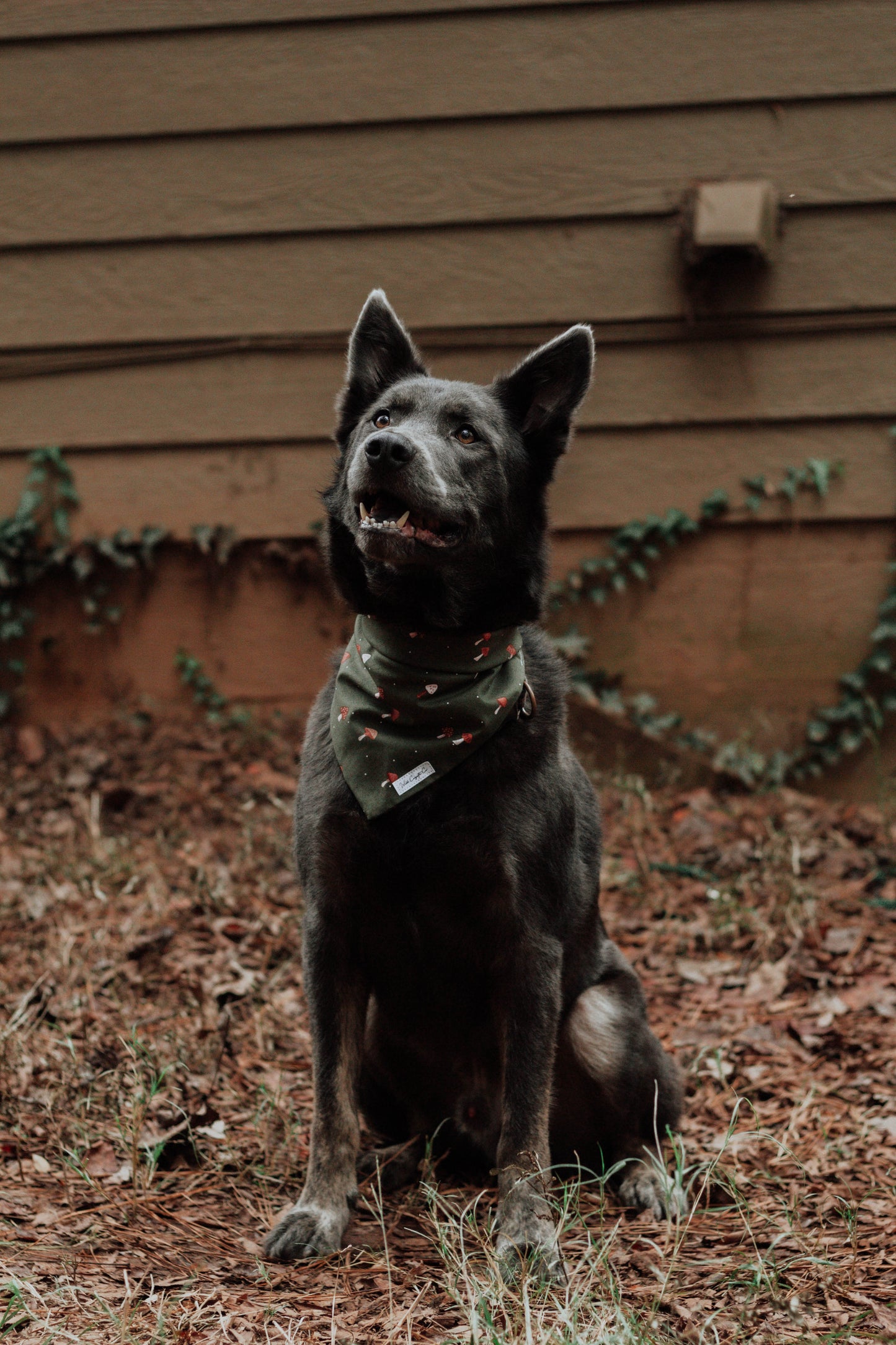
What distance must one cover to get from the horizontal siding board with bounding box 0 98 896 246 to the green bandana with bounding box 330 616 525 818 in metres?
3.23

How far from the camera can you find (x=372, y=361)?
10.3 ft

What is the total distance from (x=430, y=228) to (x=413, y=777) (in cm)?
366

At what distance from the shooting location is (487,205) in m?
5.48

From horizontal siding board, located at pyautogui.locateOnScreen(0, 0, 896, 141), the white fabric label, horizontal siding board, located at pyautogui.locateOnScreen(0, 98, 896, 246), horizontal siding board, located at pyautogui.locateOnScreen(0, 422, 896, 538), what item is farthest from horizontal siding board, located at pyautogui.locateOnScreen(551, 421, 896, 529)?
the white fabric label

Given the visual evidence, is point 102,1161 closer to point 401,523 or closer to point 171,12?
point 401,523

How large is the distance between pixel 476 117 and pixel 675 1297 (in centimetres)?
478

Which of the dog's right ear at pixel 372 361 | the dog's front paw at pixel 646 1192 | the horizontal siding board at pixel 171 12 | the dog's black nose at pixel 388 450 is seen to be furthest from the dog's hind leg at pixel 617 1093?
the horizontal siding board at pixel 171 12

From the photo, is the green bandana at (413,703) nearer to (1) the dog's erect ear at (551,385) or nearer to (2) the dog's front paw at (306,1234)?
(1) the dog's erect ear at (551,385)

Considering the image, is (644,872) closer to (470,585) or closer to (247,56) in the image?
(470,585)

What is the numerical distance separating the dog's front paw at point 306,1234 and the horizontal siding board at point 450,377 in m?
3.79

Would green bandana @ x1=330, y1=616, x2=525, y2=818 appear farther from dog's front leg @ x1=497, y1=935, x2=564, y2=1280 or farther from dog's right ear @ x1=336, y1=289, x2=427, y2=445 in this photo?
dog's right ear @ x1=336, y1=289, x2=427, y2=445

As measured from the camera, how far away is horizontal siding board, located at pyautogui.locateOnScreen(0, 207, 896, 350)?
17.8 feet

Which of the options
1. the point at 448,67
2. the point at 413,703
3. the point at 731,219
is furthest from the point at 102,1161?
the point at 448,67

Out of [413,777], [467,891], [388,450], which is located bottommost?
[467,891]
